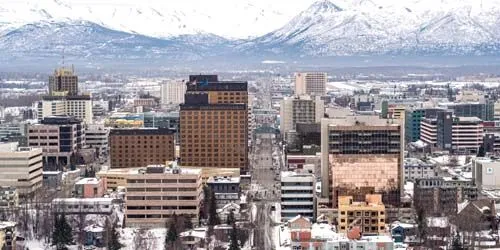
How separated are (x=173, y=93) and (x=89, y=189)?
1540 inches

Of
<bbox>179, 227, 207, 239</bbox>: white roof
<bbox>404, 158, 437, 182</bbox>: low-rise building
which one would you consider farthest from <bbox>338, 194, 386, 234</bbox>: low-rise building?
<bbox>404, 158, 437, 182</bbox>: low-rise building

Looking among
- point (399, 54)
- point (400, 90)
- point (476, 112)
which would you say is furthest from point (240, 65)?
point (476, 112)

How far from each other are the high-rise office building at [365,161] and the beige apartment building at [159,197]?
11.8ft

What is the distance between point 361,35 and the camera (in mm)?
144875

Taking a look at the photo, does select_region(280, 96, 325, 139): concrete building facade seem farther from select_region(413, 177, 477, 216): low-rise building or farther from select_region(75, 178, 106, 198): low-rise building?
select_region(413, 177, 477, 216): low-rise building

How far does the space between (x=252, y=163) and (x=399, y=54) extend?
296ft

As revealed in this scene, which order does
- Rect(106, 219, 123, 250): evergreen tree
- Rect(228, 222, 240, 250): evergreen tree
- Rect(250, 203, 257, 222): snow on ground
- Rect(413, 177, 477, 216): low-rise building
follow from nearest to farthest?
Rect(228, 222, 240, 250): evergreen tree → Rect(106, 219, 123, 250): evergreen tree → Rect(413, 177, 477, 216): low-rise building → Rect(250, 203, 257, 222): snow on ground

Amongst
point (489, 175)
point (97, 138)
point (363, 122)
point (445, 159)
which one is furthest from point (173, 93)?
point (363, 122)

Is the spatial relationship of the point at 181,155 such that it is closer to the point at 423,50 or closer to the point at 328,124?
the point at 328,124

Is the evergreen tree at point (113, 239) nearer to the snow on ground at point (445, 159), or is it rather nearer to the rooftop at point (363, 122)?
the rooftop at point (363, 122)

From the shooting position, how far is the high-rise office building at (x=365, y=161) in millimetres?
38844

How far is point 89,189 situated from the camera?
42.2 meters

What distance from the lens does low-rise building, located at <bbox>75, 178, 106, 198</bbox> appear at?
138 ft

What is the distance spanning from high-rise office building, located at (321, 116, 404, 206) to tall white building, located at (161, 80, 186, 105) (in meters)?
40.9
